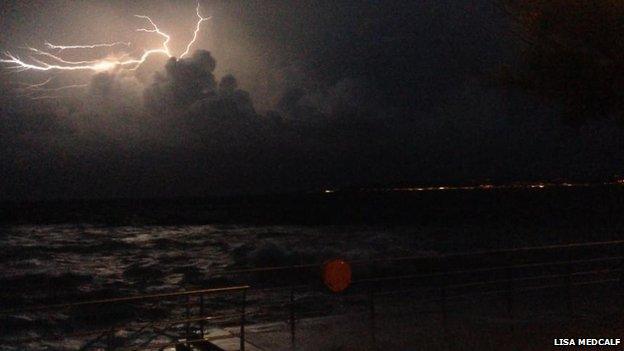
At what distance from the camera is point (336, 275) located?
8164 millimetres

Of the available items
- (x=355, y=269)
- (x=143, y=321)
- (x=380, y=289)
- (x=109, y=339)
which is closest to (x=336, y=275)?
(x=109, y=339)

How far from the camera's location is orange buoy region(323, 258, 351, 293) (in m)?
8.15

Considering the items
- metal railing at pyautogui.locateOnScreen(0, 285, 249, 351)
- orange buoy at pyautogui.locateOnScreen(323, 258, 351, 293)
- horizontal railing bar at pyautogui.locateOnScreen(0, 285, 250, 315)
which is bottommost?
metal railing at pyautogui.locateOnScreen(0, 285, 249, 351)

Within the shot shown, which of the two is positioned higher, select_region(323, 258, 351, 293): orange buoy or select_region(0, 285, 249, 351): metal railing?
select_region(323, 258, 351, 293): orange buoy

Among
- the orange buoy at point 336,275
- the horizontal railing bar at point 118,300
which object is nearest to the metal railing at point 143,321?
the horizontal railing bar at point 118,300

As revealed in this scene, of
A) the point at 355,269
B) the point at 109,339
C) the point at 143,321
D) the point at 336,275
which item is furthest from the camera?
the point at 355,269

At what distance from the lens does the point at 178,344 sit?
29.0 ft

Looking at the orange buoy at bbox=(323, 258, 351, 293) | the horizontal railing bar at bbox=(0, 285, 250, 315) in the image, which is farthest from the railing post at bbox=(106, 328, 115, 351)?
the orange buoy at bbox=(323, 258, 351, 293)

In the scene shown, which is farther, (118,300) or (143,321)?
(143,321)

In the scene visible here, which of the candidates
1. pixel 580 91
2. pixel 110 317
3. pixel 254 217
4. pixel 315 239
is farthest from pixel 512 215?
pixel 580 91

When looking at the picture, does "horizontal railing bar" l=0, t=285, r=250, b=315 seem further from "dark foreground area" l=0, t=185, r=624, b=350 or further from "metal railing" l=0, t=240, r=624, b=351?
"dark foreground area" l=0, t=185, r=624, b=350

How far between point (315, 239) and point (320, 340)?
134ft

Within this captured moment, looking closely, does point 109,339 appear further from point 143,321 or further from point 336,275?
point 143,321

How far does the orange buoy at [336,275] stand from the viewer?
815 centimetres
